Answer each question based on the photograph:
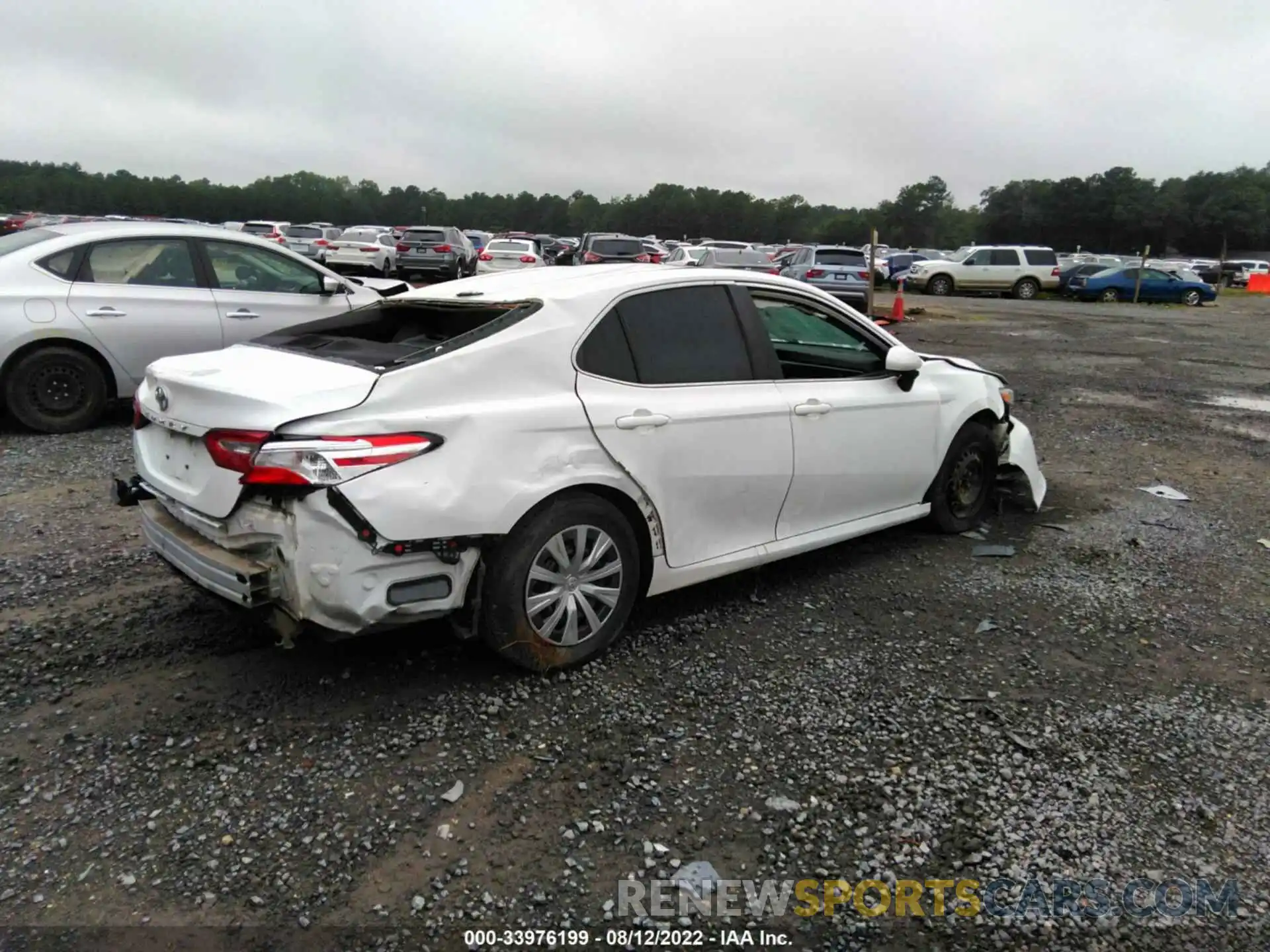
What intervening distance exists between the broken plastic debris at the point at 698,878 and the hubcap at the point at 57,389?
6.56m

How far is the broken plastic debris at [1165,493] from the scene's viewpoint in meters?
6.49

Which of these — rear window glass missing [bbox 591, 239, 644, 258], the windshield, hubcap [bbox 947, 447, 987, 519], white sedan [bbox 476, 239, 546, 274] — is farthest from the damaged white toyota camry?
white sedan [bbox 476, 239, 546, 274]

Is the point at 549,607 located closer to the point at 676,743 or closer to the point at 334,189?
the point at 676,743

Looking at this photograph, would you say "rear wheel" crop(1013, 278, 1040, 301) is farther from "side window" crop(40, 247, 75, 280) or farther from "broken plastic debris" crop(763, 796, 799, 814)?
"broken plastic debris" crop(763, 796, 799, 814)

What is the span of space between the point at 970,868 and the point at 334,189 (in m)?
121

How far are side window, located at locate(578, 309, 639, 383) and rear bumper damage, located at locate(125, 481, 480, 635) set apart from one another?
93cm

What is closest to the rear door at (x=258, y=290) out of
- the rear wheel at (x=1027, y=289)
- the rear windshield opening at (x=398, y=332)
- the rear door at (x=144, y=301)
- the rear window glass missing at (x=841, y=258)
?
the rear door at (x=144, y=301)

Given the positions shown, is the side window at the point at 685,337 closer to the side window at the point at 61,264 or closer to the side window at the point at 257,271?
the side window at the point at 257,271

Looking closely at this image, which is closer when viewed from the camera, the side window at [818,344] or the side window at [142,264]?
the side window at [818,344]

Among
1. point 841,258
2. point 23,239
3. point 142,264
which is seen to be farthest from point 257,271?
point 841,258

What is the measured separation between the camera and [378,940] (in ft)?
7.62

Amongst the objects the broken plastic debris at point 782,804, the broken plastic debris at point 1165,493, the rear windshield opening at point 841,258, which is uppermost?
the rear windshield opening at point 841,258

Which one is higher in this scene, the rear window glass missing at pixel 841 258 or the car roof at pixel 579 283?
the rear window glass missing at pixel 841 258

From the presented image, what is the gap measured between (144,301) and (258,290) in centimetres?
90
